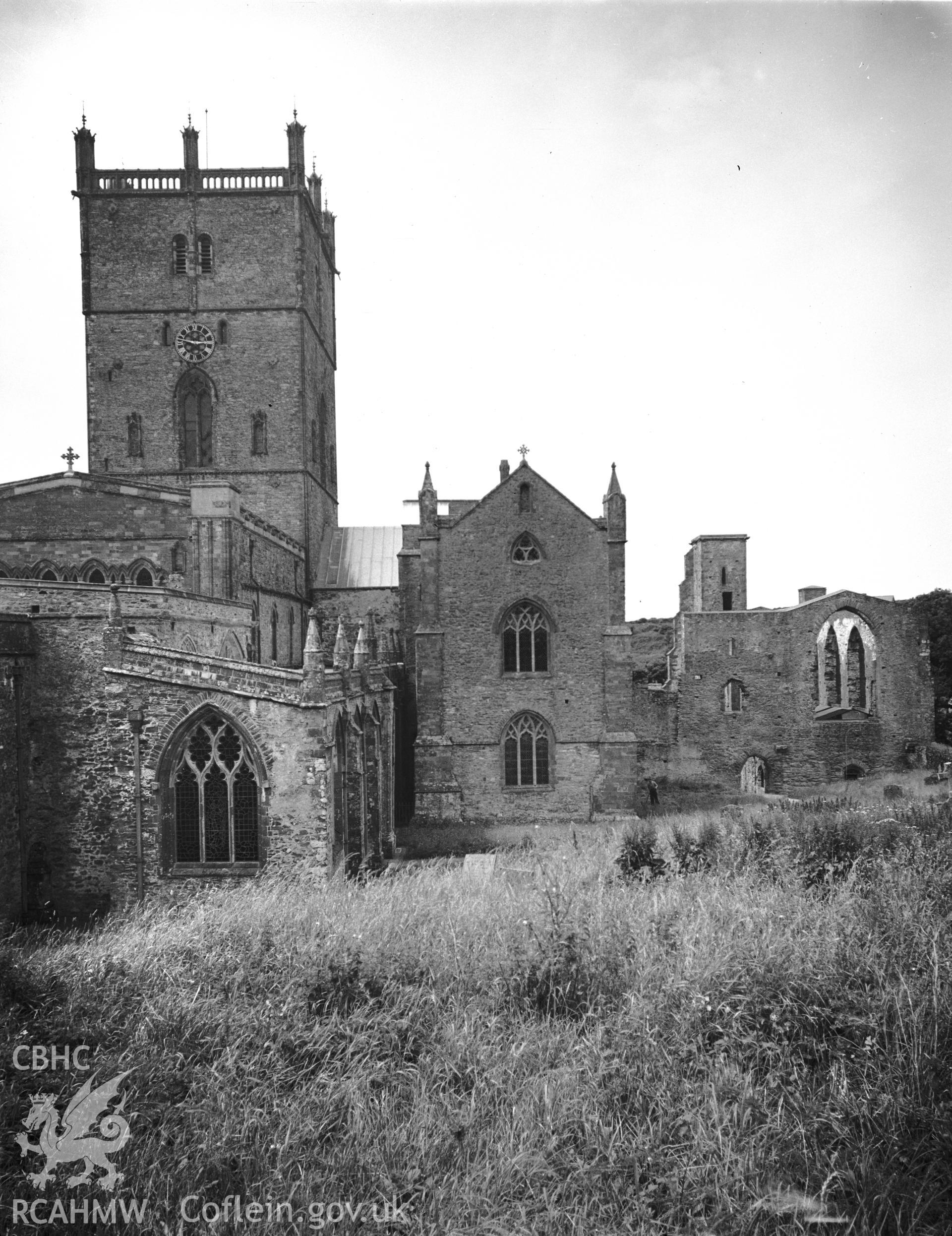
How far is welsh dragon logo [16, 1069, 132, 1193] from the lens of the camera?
13.8 ft

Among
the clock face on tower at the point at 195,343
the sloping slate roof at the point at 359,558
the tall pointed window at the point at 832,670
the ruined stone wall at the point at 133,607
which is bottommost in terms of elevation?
the tall pointed window at the point at 832,670

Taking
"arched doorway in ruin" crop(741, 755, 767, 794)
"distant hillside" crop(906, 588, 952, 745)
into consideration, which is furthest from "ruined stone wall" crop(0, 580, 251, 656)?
"distant hillside" crop(906, 588, 952, 745)

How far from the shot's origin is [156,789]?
14141 mm

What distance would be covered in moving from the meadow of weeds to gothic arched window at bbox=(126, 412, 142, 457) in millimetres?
29821

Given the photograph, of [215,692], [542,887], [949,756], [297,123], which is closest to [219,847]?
[215,692]

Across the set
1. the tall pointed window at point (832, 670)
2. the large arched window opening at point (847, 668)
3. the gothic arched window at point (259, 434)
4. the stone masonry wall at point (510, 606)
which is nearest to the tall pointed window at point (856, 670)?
the large arched window opening at point (847, 668)

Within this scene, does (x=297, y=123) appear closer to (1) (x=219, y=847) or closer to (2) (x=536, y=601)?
(2) (x=536, y=601)

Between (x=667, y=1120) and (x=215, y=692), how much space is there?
1113 cm

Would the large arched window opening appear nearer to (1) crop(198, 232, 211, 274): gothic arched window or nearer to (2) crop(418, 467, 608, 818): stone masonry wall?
(2) crop(418, 467, 608, 818): stone masonry wall

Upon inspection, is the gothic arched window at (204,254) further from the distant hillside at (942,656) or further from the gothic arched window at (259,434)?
the distant hillside at (942,656)

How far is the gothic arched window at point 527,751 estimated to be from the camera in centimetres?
2345

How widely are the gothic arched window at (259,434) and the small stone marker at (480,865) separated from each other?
2325 centimetres

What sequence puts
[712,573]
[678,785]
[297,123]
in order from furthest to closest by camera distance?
1. [297,123]
2. [712,573]
3. [678,785]

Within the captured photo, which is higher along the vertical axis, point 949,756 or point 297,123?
point 297,123
